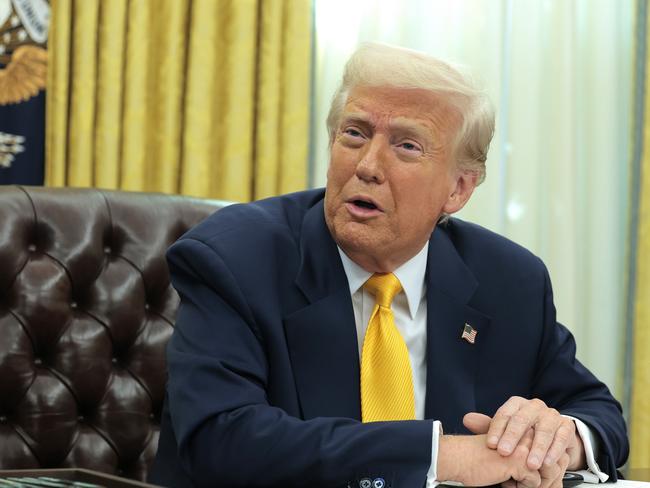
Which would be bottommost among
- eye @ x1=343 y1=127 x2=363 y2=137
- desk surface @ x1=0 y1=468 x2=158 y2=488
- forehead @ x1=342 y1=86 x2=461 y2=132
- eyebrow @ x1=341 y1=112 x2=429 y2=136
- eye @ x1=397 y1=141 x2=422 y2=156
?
desk surface @ x1=0 y1=468 x2=158 y2=488

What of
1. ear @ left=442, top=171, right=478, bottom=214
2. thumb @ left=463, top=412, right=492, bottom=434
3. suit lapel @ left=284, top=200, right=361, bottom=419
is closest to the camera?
thumb @ left=463, top=412, right=492, bottom=434

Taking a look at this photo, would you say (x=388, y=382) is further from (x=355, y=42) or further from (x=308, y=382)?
(x=355, y=42)

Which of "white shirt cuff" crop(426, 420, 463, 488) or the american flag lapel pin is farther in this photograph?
the american flag lapel pin

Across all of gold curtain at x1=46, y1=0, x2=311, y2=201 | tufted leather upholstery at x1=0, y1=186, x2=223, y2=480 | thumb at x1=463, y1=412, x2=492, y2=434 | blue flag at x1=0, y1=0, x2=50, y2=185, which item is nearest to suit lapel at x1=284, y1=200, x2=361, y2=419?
thumb at x1=463, y1=412, x2=492, y2=434

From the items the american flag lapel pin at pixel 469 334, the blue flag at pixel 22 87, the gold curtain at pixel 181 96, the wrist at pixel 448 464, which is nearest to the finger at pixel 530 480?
the wrist at pixel 448 464

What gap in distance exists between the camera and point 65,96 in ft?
11.5

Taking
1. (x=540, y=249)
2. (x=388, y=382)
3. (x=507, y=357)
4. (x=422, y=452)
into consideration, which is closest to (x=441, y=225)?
(x=507, y=357)

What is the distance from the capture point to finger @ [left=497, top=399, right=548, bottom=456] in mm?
1734

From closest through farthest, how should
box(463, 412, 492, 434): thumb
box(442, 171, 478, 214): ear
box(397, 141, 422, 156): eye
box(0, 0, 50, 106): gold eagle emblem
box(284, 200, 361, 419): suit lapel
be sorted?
box(463, 412, 492, 434): thumb → box(284, 200, 361, 419): suit lapel → box(397, 141, 422, 156): eye → box(442, 171, 478, 214): ear → box(0, 0, 50, 106): gold eagle emblem

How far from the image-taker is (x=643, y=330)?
12.5 feet

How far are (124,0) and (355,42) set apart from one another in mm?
913

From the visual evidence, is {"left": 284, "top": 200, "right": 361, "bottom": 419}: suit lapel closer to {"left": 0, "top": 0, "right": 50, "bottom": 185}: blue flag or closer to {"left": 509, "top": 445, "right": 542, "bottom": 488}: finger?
{"left": 509, "top": 445, "right": 542, "bottom": 488}: finger

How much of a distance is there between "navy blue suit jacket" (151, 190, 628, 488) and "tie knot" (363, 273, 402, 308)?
0.08 metres

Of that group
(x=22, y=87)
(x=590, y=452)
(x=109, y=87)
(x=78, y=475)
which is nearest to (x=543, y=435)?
(x=590, y=452)
